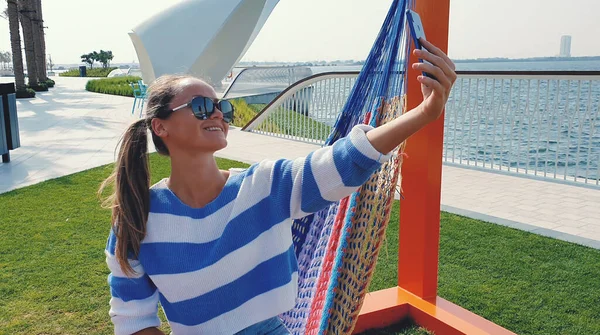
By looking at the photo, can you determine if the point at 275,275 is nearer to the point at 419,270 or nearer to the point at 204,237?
the point at 204,237

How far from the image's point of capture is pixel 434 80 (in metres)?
1.22

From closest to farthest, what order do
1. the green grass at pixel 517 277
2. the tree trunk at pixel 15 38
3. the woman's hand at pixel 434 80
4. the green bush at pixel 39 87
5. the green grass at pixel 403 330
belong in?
the woman's hand at pixel 434 80 → the green grass at pixel 403 330 → the green grass at pixel 517 277 → the tree trunk at pixel 15 38 → the green bush at pixel 39 87

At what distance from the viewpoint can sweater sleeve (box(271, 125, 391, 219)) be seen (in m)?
1.23

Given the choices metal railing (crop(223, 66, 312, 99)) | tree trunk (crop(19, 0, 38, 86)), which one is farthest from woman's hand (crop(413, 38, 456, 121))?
tree trunk (crop(19, 0, 38, 86))

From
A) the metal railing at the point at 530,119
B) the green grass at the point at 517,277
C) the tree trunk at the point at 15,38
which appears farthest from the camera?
the tree trunk at the point at 15,38

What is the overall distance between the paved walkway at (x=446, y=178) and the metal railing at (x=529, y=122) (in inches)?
10.0

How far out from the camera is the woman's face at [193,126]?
4.60 ft

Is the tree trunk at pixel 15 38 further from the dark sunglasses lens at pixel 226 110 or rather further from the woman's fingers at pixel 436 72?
the woman's fingers at pixel 436 72

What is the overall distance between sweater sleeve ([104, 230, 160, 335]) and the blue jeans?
0.82ft

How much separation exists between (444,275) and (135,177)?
2.29m

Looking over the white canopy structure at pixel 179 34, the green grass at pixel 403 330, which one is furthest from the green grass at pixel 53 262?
the white canopy structure at pixel 179 34

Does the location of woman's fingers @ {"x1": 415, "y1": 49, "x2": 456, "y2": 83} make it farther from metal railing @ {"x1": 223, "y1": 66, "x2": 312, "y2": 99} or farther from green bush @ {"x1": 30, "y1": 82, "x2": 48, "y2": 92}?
green bush @ {"x1": 30, "y1": 82, "x2": 48, "y2": 92}

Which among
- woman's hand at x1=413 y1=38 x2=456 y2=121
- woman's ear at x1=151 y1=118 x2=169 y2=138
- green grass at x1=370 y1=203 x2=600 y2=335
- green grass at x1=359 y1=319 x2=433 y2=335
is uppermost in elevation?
woman's hand at x1=413 y1=38 x2=456 y2=121

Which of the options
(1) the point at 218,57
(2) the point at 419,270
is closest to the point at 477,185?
(2) the point at 419,270
